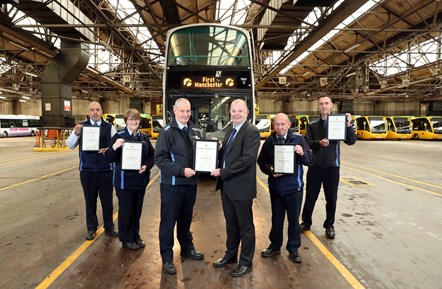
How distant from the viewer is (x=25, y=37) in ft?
36.8

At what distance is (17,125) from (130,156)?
35185 millimetres

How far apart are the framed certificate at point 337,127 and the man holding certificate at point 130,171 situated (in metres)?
2.38

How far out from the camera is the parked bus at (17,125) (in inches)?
1176

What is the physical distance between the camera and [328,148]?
156 inches

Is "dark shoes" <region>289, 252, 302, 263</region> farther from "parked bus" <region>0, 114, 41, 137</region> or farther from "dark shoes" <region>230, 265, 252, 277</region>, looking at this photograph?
"parked bus" <region>0, 114, 41, 137</region>

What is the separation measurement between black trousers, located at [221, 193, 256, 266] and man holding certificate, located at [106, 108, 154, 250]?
3.62ft

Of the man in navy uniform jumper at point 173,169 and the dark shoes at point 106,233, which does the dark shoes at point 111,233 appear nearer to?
the dark shoes at point 106,233

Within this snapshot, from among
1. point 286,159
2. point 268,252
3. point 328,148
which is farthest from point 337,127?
point 268,252

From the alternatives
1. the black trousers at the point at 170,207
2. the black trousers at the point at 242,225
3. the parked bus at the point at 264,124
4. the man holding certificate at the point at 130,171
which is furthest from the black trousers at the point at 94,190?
the parked bus at the point at 264,124

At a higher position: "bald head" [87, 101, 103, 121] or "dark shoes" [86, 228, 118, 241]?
"bald head" [87, 101, 103, 121]

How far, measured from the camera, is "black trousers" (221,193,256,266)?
9.78ft

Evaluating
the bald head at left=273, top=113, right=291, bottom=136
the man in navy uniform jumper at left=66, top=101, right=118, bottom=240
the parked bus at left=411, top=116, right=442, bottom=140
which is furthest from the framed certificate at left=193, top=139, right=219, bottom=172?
the parked bus at left=411, top=116, right=442, bottom=140

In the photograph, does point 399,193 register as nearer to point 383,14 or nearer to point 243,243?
point 243,243

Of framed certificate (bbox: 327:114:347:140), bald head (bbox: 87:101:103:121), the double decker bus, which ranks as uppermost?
the double decker bus
